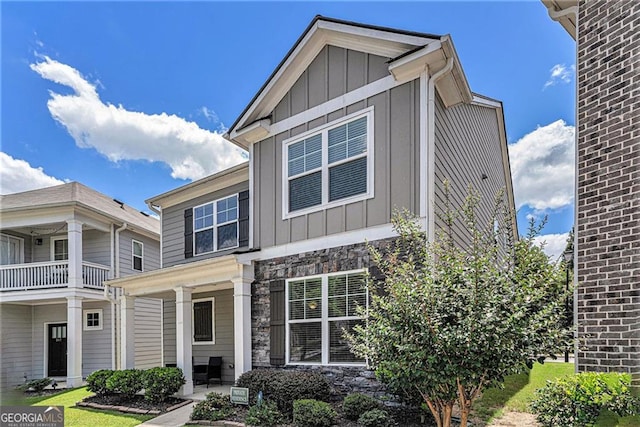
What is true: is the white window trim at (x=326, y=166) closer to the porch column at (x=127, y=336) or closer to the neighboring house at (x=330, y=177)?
the neighboring house at (x=330, y=177)

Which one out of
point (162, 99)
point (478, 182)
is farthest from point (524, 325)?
point (162, 99)

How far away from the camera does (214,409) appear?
8.27m

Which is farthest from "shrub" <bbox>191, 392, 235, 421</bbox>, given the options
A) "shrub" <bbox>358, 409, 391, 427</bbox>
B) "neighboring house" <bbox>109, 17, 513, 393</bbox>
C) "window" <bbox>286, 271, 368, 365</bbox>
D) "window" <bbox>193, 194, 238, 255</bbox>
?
"window" <bbox>193, 194, 238, 255</bbox>

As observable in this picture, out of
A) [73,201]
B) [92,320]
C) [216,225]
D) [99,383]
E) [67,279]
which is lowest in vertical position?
[99,383]

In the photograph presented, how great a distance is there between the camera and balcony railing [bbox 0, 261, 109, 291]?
14609 millimetres

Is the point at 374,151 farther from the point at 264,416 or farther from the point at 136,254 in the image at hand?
the point at 136,254

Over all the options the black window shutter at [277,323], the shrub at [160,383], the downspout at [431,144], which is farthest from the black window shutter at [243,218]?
the downspout at [431,144]

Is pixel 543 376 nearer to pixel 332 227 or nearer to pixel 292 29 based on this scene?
pixel 332 227

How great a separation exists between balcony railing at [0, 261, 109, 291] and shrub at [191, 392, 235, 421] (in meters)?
8.39

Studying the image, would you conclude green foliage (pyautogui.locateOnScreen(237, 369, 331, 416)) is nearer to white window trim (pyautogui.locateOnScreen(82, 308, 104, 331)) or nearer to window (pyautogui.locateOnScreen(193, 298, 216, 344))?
window (pyautogui.locateOnScreen(193, 298, 216, 344))

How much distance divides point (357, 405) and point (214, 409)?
298cm

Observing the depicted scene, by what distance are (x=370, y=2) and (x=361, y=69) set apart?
57.7 inches

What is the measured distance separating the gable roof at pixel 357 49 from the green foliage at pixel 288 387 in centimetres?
525

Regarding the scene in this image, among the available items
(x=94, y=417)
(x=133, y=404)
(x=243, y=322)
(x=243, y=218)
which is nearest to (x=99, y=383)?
(x=133, y=404)
